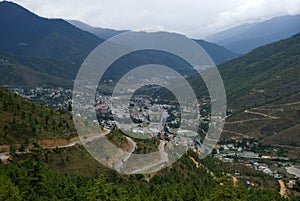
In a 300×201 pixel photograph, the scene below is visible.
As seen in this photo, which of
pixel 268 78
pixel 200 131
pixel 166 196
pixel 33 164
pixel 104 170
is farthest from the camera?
pixel 268 78

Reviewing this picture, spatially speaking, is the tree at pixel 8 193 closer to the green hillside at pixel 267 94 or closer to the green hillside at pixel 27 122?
the green hillside at pixel 27 122

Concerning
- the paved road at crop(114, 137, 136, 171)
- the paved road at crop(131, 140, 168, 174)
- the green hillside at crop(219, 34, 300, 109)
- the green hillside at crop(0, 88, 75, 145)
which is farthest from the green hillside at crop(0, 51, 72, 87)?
the paved road at crop(131, 140, 168, 174)

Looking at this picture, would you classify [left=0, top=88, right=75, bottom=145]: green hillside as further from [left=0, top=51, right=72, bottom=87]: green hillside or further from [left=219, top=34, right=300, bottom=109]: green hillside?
[left=0, top=51, right=72, bottom=87]: green hillside

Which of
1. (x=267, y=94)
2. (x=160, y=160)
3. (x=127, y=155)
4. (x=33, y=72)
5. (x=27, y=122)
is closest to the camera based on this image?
(x=27, y=122)

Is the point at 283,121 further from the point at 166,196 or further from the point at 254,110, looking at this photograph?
the point at 166,196

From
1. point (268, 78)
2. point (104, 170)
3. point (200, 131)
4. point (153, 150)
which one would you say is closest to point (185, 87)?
point (268, 78)

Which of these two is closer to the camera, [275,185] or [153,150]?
[153,150]

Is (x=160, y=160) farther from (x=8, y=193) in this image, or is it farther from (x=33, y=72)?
(x=33, y=72)

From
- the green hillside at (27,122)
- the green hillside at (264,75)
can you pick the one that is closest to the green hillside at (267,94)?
the green hillside at (264,75)

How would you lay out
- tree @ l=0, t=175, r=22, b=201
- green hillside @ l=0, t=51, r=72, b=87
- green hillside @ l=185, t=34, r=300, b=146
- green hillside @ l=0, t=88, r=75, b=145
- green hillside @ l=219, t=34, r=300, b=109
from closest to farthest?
tree @ l=0, t=175, r=22, b=201 < green hillside @ l=0, t=88, r=75, b=145 < green hillside @ l=185, t=34, r=300, b=146 < green hillside @ l=219, t=34, r=300, b=109 < green hillside @ l=0, t=51, r=72, b=87

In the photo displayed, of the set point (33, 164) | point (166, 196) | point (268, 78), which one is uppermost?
point (33, 164)

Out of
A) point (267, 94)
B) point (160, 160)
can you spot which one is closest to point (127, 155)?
point (160, 160)
